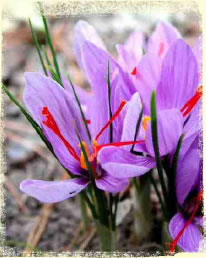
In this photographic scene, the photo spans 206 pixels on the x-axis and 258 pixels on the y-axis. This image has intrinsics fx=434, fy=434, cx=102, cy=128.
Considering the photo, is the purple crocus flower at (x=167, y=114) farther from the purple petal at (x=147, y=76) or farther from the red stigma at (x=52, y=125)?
the red stigma at (x=52, y=125)

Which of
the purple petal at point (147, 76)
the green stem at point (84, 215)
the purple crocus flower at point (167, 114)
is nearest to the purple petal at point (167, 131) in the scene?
the purple crocus flower at point (167, 114)

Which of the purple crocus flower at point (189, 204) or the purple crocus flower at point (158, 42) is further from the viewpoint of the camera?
the purple crocus flower at point (158, 42)

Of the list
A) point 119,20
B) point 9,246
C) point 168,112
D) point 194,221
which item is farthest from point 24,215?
point 119,20

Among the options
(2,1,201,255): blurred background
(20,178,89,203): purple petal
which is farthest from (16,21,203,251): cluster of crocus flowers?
(2,1,201,255): blurred background

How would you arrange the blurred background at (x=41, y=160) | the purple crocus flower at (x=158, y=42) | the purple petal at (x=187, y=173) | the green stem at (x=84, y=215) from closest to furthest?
1. the purple petal at (x=187, y=173)
2. the purple crocus flower at (x=158, y=42)
3. the green stem at (x=84, y=215)
4. the blurred background at (x=41, y=160)

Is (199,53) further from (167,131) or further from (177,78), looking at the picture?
(167,131)

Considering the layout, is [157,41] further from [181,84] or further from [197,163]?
[197,163]

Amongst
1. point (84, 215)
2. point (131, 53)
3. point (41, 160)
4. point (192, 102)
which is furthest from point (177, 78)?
point (41, 160)
